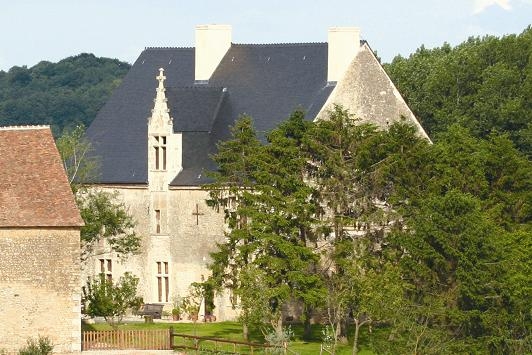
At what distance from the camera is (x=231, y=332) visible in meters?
66.2

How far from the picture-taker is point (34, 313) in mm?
57719

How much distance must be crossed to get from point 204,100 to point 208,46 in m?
4.34

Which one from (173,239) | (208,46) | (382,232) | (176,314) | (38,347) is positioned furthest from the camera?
(208,46)

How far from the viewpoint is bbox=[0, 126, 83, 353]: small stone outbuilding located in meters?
57.6

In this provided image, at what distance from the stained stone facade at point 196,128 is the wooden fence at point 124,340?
471 inches

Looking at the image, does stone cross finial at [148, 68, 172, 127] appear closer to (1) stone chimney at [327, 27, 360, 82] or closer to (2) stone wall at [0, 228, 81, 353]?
(1) stone chimney at [327, 27, 360, 82]

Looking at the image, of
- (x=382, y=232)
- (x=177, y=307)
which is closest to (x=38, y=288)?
(x=382, y=232)

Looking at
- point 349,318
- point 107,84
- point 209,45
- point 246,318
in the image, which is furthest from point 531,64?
point 107,84

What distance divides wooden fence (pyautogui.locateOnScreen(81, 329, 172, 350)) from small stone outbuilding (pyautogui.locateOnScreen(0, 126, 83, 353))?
1.18 metres

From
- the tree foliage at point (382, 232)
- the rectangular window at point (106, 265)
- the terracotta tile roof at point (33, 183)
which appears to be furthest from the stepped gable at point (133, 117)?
the terracotta tile roof at point (33, 183)

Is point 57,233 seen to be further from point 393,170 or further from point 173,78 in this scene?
point 173,78

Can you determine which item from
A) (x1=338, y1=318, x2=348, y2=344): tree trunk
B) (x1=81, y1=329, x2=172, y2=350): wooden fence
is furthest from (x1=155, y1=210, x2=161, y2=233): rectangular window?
(x1=81, y1=329, x2=172, y2=350): wooden fence

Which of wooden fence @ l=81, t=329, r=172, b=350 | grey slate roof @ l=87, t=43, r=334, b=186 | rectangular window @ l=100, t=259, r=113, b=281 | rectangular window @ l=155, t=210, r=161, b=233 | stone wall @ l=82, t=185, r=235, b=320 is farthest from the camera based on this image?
rectangular window @ l=100, t=259, r=113, b=281

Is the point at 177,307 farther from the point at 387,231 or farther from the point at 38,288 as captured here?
the point at 38,288
